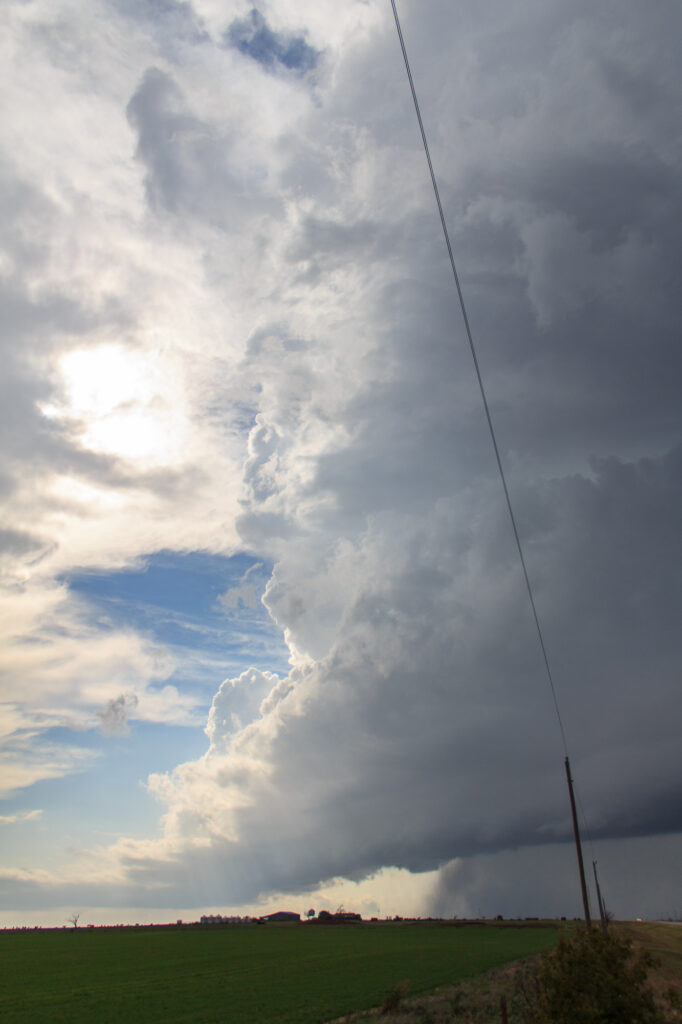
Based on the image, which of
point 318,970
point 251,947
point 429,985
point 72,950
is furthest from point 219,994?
point 72,950

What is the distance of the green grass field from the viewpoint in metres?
40.9

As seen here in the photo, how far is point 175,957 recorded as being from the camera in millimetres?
85188

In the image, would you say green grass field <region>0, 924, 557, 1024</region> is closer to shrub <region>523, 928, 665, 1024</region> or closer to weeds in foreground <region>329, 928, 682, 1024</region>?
weeds in foreground <region>329, 928, 682, 1024</region>

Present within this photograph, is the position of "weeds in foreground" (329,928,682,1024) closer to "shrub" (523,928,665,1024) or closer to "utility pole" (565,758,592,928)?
"shrub" (523,928,665,1024)

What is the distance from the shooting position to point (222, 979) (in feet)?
197

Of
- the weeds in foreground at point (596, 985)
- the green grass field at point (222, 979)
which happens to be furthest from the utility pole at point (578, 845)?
the weeds in foreground at point (596, 985)

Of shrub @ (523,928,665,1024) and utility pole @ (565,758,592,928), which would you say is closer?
shrub @ (523,928,665,1024)

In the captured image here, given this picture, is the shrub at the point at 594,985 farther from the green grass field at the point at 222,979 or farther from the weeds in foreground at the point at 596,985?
the green grass field at the point at 222,979

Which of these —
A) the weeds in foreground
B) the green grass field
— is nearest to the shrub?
the weeds in foreground

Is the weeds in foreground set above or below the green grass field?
above

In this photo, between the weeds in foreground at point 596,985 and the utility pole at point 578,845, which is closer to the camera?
the weeds in foreground at point 596,985

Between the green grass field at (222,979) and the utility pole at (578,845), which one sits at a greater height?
the utility pole at (578,845)

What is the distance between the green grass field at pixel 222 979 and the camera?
134 ft

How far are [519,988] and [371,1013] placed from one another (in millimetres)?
12249
